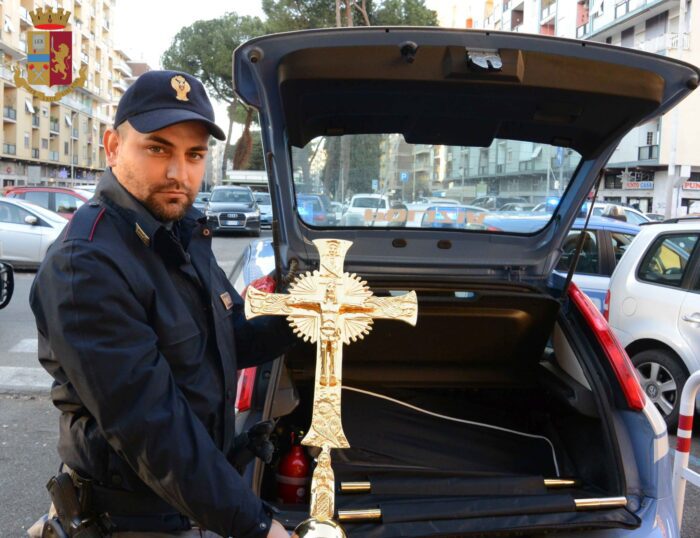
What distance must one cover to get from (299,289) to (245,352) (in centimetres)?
30

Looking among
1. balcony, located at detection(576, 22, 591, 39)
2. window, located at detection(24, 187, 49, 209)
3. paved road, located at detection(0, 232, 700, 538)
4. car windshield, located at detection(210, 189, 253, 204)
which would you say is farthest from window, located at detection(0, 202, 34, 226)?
balcony, located at detection(576, 22, 591, 39)

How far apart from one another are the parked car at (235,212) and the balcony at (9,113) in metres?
31.1

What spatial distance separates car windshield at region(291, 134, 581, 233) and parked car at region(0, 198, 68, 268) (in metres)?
11.0

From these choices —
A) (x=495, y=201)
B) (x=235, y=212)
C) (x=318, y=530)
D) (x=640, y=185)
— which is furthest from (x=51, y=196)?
(x=640, y=185)

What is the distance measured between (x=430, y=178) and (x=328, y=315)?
1.59 m

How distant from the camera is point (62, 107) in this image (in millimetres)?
60062

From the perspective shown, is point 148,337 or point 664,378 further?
point 664,378

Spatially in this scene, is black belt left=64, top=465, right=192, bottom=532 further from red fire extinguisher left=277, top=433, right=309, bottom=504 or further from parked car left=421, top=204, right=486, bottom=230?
parked car left=421, top=204, right=486, bottom=230

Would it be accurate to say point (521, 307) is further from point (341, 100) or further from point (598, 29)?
point (598, 29)

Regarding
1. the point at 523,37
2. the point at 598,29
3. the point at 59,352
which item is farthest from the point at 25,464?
the point at 598,29

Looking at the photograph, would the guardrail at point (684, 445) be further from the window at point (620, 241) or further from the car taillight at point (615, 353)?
the window at point (620, 241)

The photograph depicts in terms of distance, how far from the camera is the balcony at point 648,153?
36562 mm

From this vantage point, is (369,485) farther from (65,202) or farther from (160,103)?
(65,202)

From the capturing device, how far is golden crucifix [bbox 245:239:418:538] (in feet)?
5.67
